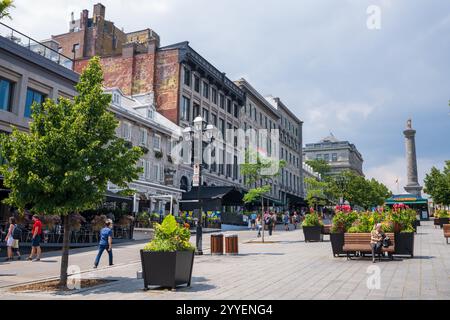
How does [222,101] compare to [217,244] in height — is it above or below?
above

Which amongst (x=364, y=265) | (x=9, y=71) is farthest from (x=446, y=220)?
(x=9, y=71)

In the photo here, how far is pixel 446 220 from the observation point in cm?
3266

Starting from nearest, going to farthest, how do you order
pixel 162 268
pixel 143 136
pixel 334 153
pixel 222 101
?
1. pixel 162 268
2. pixel 143 136
3. pixel 222 101
4. pixel 334 153

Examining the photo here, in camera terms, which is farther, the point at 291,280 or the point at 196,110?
the point at 196,110

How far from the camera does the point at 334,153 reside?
120 metres

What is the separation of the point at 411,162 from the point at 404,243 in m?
48.1

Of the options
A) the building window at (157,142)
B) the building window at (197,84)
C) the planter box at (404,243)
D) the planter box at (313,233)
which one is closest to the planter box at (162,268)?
the planter box at (404,243)

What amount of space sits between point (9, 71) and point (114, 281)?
17.0 metres

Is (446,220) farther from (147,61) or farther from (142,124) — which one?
(147,61)

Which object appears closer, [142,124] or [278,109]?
[142,124]

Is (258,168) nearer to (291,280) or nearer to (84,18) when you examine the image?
(291,280)

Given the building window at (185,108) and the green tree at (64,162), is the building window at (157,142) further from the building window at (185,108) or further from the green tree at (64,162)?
the green tree at (64,162)

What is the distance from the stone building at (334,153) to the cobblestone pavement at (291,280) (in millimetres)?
105434

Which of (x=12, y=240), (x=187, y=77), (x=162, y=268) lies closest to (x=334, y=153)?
(x=187, y=77)
